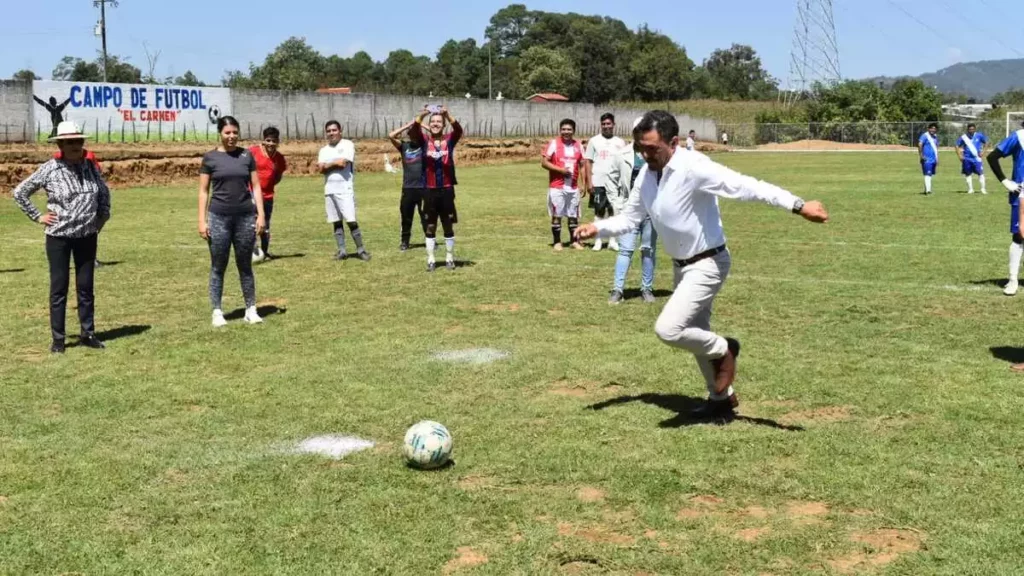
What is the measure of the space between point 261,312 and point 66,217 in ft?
8.78

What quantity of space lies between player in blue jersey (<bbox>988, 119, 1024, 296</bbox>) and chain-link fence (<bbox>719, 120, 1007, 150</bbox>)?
70.7m

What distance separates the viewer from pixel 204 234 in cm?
1071

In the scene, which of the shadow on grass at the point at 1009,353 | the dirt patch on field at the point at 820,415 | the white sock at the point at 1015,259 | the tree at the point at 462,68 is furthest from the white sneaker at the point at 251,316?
the tree at the point at 462,68

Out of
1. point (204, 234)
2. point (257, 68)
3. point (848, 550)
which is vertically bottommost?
point (848, 550)

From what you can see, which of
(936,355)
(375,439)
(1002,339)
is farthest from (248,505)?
(1002,339)

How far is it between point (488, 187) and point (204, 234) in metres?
25.5

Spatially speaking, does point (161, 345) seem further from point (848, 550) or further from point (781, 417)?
point (848, 550)

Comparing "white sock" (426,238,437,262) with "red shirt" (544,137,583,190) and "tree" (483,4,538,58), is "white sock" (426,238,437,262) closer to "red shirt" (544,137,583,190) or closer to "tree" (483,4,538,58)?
"red shirt" (544,137,583,190)

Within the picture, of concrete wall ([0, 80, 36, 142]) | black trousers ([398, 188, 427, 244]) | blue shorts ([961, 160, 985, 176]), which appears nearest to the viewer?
black trousers ([398, 188, 427, 244])

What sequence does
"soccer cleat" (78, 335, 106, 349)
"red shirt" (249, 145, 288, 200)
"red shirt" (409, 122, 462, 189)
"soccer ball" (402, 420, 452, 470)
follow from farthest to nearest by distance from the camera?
"red shirt" (249, 145, 288, 200) < "red shirt" (409, 122, 462, 189) < "soccer cleat" (78, 335, 106, 349) < "soccer ball" (402, 420, 452, 470)

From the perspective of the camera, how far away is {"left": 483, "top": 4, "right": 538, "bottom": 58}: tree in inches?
7254

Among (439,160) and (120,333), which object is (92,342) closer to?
(120,333)

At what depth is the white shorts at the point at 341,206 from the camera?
15961 mm

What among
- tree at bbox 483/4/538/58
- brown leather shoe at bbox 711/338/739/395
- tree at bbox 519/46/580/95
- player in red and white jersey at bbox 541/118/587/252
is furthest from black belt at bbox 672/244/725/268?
tree at bbox 483/4/538/58
